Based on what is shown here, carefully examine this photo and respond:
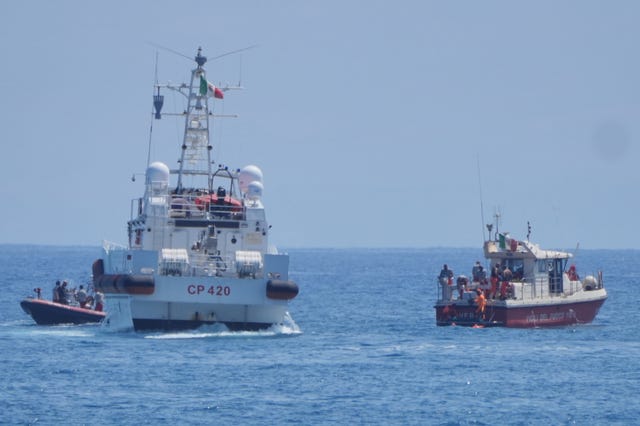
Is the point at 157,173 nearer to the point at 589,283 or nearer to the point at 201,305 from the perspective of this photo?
the point at 201,305

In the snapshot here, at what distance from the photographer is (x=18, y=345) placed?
159 feet

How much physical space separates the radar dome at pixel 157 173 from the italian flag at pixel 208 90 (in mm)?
3773

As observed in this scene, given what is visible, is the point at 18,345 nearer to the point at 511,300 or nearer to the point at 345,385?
the point at 345,385

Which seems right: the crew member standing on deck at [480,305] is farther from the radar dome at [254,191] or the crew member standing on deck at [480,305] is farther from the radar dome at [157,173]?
the radar dome at [157,173]

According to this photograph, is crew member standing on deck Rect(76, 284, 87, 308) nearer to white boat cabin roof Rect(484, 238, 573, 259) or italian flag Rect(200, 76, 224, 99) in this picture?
italian flag Rect(200, 76, 224, 99)

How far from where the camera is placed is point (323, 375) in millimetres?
40688

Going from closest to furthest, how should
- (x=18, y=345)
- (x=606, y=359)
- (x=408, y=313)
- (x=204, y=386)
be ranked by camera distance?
(x=204, y=386) → (x=606, y=359) → (x=18, y=345) → (x=408, y=313)

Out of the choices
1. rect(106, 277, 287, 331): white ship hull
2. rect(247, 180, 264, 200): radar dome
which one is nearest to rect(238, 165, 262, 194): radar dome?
rect(247, 180, 264, 200): radar dome

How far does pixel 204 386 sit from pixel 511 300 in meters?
18.9

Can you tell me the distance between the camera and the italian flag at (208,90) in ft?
188

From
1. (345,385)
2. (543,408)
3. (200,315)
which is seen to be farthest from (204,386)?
→ (200,315)

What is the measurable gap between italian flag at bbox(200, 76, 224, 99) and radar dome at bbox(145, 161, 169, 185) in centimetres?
377

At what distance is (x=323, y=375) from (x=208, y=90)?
20.2m

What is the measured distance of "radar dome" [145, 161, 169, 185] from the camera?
55188 millimetres
